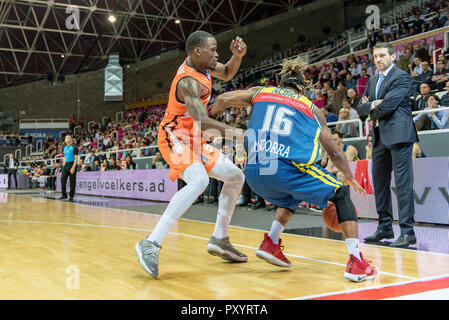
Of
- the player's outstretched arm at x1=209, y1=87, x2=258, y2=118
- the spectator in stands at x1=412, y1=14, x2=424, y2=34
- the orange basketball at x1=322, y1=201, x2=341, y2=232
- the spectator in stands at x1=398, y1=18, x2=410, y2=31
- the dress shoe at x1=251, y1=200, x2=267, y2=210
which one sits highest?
the spectator in stands at x1=398, y1=18, x2=410, y2=31

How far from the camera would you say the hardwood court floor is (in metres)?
2.58

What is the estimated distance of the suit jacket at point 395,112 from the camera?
14.6 ft

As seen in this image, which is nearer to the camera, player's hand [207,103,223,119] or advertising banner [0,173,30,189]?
player's hand [207,103,223,119]

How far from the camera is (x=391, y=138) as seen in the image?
14.7 feet

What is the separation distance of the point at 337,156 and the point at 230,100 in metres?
0.83

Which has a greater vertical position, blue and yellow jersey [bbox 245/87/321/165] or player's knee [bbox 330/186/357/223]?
blue and yellow jersey [bbox 245/87/321/165]

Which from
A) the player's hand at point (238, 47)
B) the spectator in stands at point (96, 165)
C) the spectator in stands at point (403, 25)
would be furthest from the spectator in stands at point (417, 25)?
the player's hand at point (238, 47)

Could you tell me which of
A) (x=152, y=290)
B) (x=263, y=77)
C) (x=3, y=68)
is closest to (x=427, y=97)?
(x=152, y=290)

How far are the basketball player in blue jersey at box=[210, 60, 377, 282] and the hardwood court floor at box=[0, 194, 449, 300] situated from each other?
45cm

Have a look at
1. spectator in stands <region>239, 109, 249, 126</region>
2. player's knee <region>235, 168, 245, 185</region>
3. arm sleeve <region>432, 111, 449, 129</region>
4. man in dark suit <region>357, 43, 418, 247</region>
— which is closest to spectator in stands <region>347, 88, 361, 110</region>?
spectator in stands <region>239, 109, 249, 126</region>

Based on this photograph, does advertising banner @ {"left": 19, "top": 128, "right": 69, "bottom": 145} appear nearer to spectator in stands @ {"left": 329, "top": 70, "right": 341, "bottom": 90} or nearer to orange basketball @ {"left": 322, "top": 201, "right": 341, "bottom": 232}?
spectator in stands @ {"left": 329, "top": 70, "right": 341, "bottom": 90}

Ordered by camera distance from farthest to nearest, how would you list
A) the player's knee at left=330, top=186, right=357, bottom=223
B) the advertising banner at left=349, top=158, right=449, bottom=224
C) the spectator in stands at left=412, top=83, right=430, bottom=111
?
the spectator in stands at left=412, top=83, right=430, bottom=111 → the advertising banner at left=349, top=158, right=449, bottom=224 → the player's knee at left=330, top=186, right=357, bottom=223

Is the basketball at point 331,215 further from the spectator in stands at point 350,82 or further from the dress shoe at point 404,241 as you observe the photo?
the spectator in stands at point 350,82

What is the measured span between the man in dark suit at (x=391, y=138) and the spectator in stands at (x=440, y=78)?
539 centimetres
